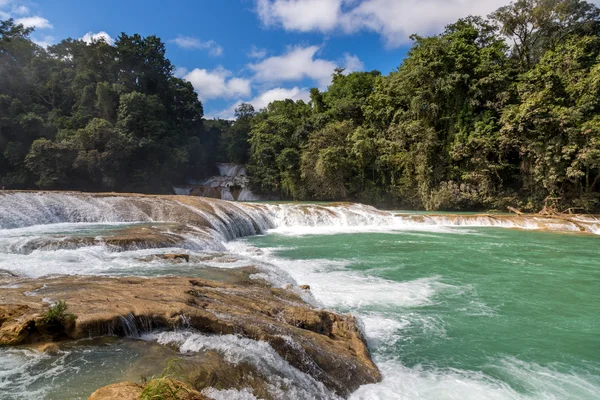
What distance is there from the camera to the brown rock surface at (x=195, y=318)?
11.3 feet

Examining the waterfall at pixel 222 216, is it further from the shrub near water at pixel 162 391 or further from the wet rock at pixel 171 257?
the shrub near water at pixel 162 391

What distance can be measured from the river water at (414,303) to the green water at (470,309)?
0.08 ft

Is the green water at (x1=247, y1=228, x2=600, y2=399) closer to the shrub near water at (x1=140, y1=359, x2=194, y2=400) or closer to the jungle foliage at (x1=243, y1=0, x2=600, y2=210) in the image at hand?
the shrub near water at (x1=140, y1=359, x2=194, y2=400)

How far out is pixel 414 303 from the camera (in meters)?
6.43

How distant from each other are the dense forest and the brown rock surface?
19015 mm

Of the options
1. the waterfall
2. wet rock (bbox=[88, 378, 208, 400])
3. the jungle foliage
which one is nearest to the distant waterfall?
the jungle foliage

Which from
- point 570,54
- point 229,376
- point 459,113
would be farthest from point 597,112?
point 229,376

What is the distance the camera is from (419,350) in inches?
185

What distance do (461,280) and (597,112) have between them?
665 inches

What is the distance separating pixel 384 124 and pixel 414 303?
22.3 metres

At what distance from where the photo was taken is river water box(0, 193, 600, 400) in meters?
3.18

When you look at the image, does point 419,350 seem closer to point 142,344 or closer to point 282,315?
point 282,315

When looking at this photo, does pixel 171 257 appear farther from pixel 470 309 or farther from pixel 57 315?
pixel 470 309

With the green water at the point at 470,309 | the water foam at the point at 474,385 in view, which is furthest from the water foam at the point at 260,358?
the green water at the point at 470,309
